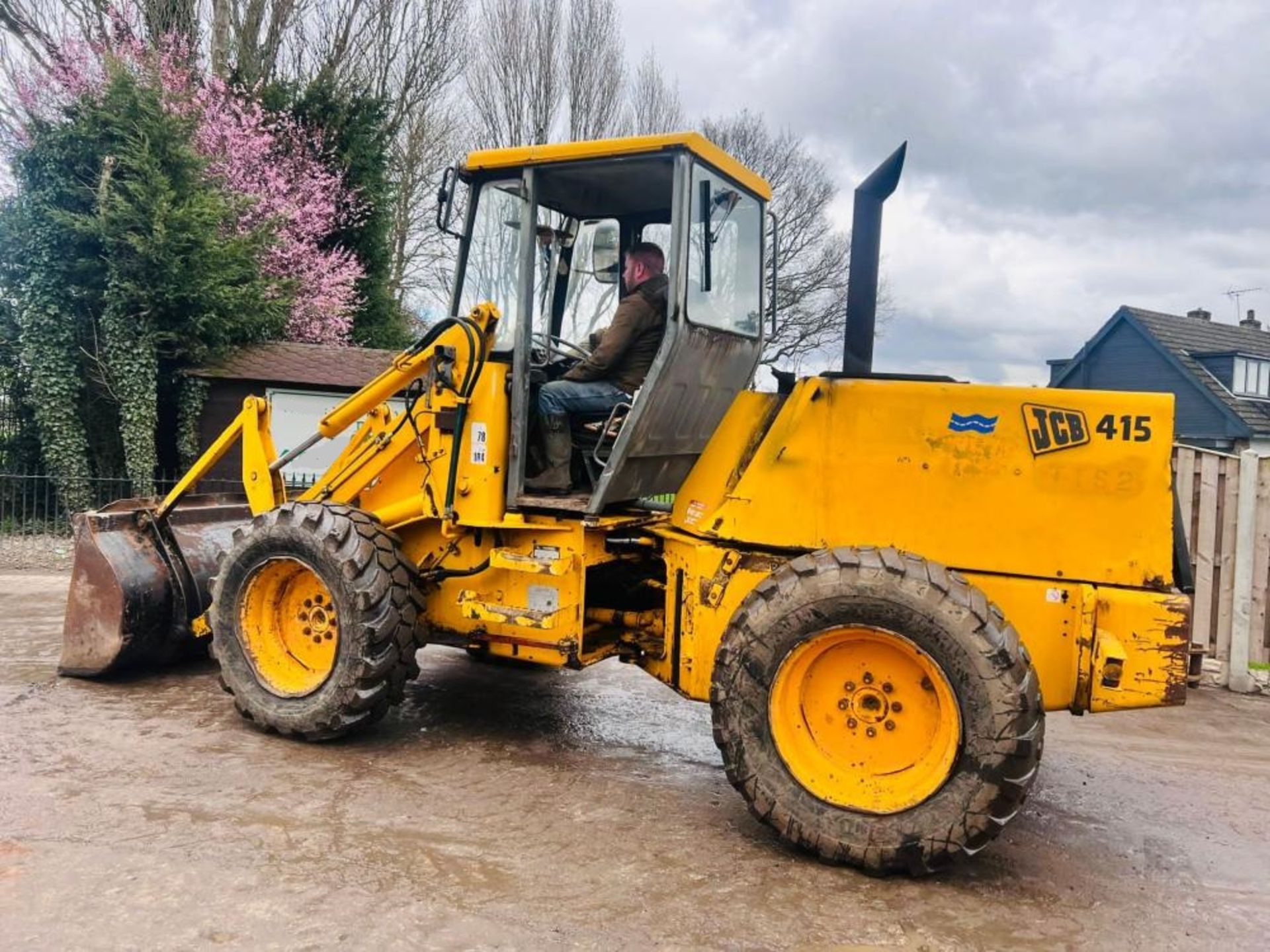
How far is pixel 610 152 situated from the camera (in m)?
4.60

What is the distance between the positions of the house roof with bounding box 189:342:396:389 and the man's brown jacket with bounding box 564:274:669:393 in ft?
29.4

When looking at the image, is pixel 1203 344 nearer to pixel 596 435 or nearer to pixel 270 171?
pixel 270 171

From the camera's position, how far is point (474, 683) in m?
6.40

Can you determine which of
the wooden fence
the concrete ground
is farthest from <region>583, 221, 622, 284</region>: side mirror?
the wooden fence

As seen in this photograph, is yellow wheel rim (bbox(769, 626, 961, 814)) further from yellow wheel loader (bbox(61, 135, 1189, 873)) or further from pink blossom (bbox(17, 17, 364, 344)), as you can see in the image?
pink blossom (bbox(17, 17, 364, 344))

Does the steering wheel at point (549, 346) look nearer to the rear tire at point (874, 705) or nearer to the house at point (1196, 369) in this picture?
the rear tire at point (874, 705)

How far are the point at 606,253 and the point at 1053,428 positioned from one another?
2.58 m

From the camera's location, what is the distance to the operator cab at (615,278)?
181 inches

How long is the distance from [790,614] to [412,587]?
206 cm

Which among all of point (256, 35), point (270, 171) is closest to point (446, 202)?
point (270, 171)

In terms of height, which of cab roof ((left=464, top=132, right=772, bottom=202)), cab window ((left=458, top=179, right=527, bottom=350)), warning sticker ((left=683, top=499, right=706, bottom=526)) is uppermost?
cab roof ((left=464, top=132, right=772, bottom=202))

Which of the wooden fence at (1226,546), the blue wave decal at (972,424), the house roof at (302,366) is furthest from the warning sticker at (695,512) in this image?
the house roof at (302,366)

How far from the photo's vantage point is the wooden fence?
23.4 ft

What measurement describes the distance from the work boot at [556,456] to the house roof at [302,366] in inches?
345
